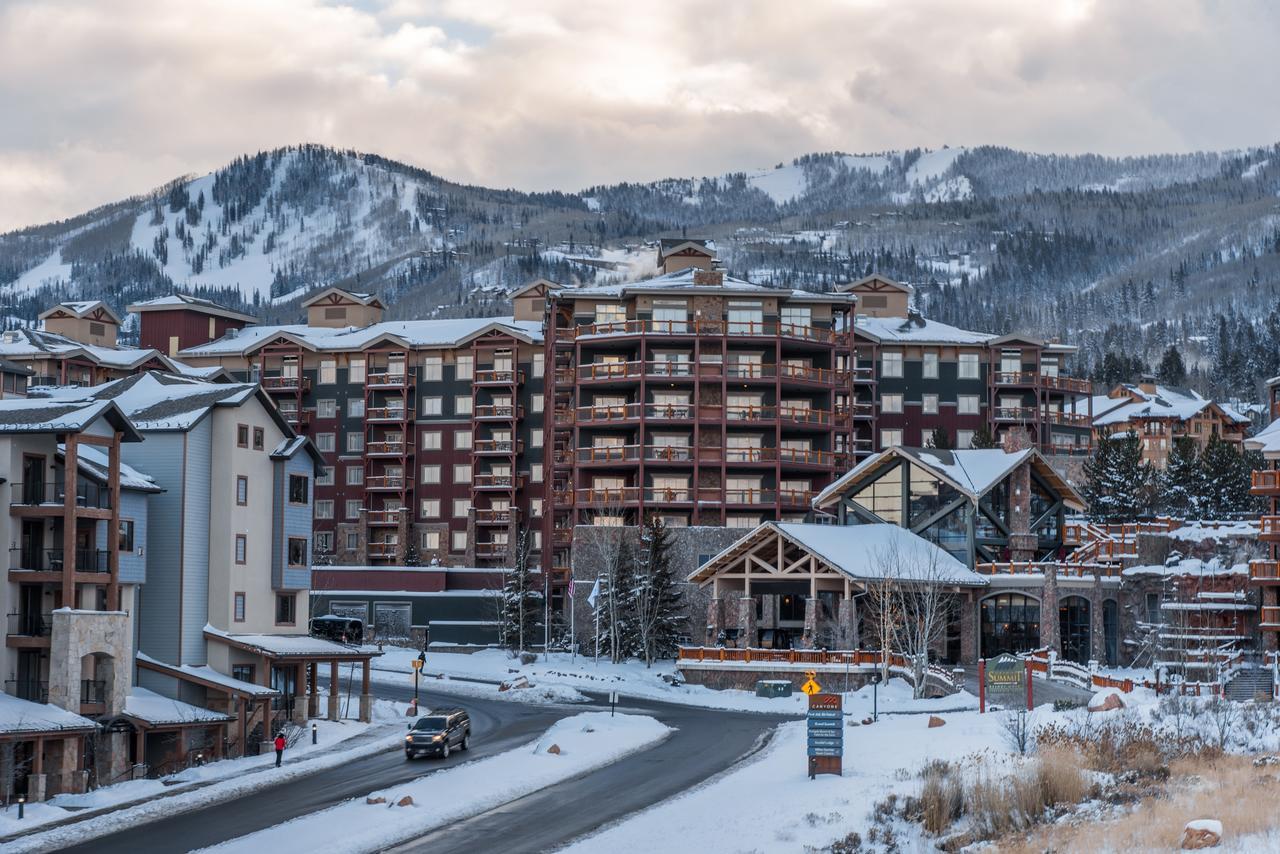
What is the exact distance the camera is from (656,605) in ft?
329

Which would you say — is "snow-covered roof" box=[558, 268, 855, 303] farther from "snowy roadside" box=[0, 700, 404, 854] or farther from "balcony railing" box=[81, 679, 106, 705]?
"balcony railing" box=[81, 679, 106, 705]

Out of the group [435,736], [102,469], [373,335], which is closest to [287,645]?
[102,469]

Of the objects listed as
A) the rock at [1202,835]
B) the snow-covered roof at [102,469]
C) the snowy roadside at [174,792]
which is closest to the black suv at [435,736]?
the snowy roadside at [174,792]

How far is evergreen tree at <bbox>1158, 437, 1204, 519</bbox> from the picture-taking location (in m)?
127

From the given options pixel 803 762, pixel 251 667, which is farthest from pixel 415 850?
pixel 251 667

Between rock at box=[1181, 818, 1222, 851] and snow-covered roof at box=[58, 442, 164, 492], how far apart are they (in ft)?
152

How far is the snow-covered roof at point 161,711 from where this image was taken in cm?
6594

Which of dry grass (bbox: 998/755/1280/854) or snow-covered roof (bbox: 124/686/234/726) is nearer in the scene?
dry grass (bbox: 998/755/1280/854)

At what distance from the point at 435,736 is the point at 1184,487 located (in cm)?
8151

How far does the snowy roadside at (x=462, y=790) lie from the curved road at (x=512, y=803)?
0.78m

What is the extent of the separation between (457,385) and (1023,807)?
10333 centimetres

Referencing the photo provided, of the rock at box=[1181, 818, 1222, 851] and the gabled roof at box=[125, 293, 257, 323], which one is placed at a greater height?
the gabled roof at box=[125, 293, 257, 323]

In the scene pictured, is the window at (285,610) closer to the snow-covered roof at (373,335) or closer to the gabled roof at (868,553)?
the gabled roof at (868,553)

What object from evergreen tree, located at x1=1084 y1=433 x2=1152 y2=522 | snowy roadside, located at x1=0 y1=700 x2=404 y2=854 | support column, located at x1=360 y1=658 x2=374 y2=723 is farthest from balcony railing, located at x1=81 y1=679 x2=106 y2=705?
evergreen tree, located at x1=1084 y1=433 x2=1152 y2=522
